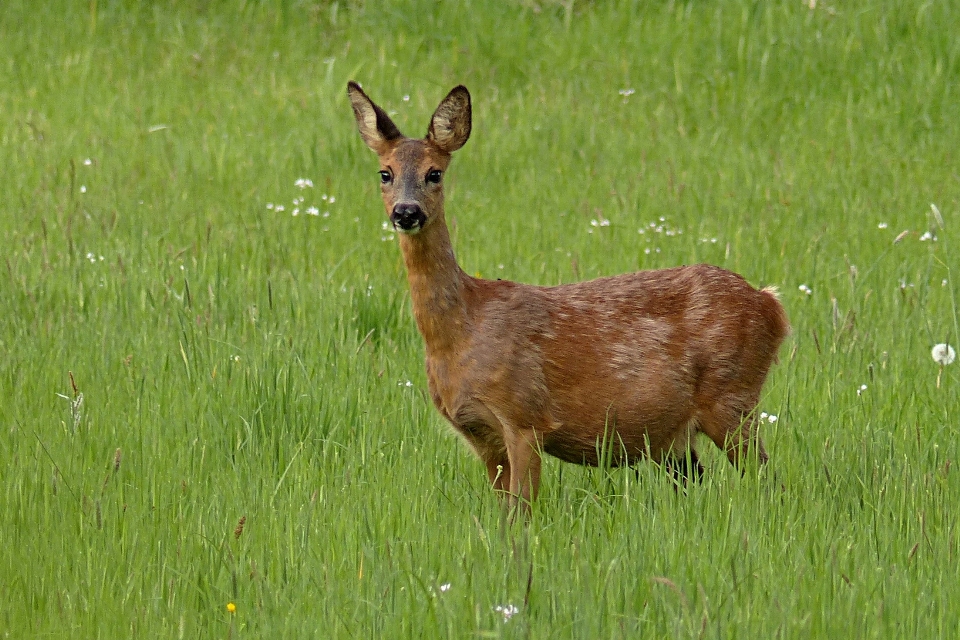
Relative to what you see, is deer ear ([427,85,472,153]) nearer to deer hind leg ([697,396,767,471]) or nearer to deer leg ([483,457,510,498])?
deer leg ([483,457,510,498])

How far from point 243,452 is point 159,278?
2.16 metres

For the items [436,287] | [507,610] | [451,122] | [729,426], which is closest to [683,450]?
[729,426]

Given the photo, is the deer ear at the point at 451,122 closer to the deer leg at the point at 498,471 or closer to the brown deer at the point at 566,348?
the brown deer at the point at 566,348

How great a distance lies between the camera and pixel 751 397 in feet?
17.7

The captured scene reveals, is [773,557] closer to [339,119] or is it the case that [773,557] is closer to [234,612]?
[234,612]

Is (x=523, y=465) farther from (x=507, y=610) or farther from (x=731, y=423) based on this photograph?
(x=507, y=610)

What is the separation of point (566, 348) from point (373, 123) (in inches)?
44.9

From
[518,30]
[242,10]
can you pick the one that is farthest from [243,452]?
[242,10]

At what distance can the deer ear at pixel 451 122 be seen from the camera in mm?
5344

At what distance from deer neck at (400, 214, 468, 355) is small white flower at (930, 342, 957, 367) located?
2062 millimetres

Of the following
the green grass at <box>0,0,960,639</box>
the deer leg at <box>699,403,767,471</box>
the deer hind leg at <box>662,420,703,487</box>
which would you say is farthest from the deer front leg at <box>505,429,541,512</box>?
the deer leg at <box>699,403,767,471</box>

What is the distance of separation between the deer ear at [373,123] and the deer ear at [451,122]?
0.50 ft

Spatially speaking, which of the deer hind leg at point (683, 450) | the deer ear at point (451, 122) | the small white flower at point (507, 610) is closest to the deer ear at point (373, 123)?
the deer ear at point (451, 122)

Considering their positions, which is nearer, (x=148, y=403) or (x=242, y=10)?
(x=148, y=403)
